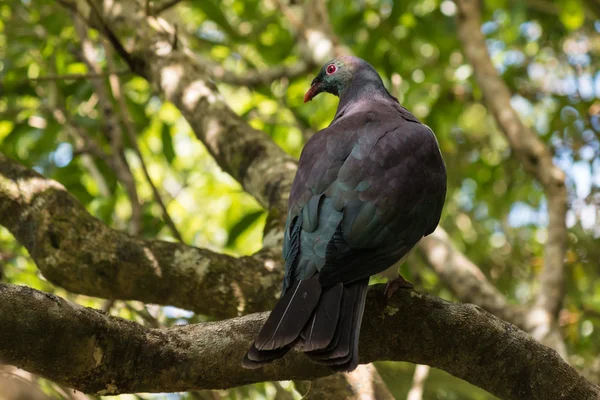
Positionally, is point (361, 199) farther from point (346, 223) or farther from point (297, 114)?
point (297, 114)

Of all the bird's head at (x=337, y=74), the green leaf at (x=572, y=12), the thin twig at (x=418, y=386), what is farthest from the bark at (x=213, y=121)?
the green leaf at (x=572, y=12)

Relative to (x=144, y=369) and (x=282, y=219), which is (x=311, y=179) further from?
(x=144, y=369)

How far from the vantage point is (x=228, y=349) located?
2.26 m

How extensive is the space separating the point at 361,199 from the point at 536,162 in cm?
242

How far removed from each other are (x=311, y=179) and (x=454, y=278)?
2042mm

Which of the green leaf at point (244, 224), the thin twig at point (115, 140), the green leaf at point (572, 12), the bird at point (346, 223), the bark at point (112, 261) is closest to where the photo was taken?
the bird at point (346, 223)

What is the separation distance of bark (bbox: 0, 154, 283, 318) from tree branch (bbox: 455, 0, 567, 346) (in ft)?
6.46

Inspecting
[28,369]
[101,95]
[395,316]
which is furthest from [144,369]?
[101,95]

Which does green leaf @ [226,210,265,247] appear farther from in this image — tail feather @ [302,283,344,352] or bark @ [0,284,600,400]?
tail feather @ [302,283,344,352]

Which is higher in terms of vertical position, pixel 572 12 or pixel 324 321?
pixel 324 321

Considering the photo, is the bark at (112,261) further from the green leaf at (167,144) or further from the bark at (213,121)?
the green leaf at (167,144)

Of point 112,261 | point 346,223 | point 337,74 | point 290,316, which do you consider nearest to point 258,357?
point 290,316

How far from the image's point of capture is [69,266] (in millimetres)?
2904

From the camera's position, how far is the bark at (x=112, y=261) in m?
2.93
